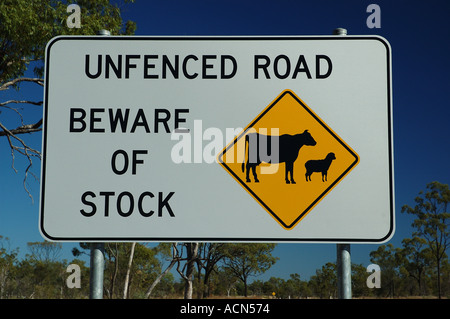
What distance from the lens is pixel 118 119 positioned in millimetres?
2336

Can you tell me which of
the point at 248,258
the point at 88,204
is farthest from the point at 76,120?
the point at 248,258

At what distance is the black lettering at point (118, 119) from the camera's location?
2.33 m

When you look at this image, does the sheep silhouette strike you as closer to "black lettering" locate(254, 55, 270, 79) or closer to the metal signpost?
the metal signpost

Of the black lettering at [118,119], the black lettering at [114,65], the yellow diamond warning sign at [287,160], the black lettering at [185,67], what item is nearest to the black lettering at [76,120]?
the black lettering at [118,119]

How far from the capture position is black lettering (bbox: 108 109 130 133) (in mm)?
2332

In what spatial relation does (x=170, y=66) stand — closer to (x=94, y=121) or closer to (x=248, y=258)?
(x=94, y=121)

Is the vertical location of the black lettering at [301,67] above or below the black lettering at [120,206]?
above

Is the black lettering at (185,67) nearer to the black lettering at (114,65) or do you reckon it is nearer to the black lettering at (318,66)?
the black lettering at (114,65)

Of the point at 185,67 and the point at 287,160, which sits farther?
the point at 185,67

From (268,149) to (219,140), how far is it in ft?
0.84

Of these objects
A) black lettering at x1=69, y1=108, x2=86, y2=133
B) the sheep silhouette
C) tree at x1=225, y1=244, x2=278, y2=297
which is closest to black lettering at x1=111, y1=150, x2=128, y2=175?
black lettering at x1=69, y1=108, x2=86, y2=133

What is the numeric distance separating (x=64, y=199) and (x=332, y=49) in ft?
5.22
